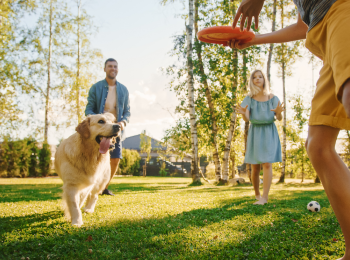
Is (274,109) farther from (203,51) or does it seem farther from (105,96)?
(203,51)

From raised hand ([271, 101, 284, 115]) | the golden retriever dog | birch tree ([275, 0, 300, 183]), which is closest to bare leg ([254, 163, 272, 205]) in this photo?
raised hand ([271, 101, 284, 115])

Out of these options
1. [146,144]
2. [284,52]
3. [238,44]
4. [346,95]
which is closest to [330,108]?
[346,95]

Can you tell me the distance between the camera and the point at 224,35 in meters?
2.80

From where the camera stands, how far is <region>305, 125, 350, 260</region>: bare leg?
1262 millimetres

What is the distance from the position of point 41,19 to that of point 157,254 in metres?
23.2

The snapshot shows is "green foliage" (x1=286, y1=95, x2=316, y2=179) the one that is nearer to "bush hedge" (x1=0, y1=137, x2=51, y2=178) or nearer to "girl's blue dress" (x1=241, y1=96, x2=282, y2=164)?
"girl's blue dress" (x1=241, y1=96, x2=282, y2=164)

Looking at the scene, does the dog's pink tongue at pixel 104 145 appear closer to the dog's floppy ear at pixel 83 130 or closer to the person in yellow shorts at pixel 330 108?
the dog's floppy ear at pixel 83 130

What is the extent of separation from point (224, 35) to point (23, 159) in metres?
18.9

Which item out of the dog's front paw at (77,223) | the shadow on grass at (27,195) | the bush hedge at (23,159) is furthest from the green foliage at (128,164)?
the dog's front paw at (77,223)

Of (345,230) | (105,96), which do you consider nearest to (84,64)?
(105,96)

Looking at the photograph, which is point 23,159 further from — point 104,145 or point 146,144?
point 146,144

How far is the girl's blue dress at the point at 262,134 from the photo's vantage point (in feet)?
15.2

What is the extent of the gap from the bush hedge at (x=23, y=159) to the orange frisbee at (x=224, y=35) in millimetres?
18381

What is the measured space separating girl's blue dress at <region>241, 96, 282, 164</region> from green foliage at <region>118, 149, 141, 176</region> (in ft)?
77.4
